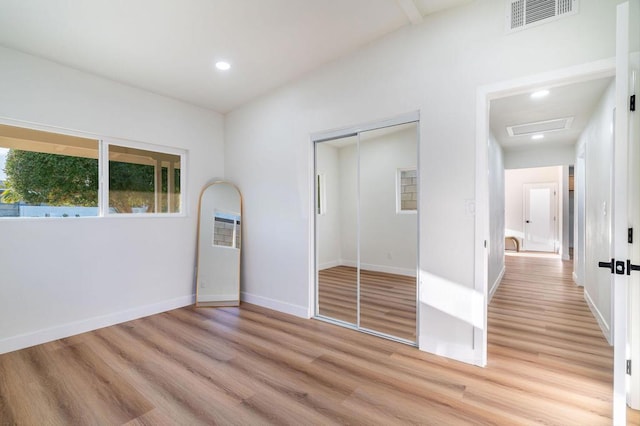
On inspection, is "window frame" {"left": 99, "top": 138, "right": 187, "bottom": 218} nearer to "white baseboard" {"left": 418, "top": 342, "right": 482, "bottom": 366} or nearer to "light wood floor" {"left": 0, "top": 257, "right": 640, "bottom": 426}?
"light wood floor" {"left": 0, "top": 257, "right": 640, "bottom": 426}

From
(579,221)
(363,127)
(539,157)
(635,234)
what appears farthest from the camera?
(539,157)

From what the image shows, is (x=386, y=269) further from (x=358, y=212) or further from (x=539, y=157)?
(x=539, y=157)

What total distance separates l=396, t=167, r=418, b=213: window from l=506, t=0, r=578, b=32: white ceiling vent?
1.36 metres

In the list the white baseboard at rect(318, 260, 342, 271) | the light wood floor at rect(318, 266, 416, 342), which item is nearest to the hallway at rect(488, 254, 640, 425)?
the light wood floor at rect(318, 266, 416, 342)

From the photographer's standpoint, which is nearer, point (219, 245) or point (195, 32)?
point (195, 32)

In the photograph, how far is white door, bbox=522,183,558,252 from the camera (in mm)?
9234

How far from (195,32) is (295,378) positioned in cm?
308

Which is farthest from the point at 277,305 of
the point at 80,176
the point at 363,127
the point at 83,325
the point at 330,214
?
the point at 80,176

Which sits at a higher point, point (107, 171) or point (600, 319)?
point (107, 171)

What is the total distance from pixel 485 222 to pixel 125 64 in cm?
383

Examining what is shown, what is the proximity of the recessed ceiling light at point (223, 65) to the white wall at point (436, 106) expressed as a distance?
30.7 inches

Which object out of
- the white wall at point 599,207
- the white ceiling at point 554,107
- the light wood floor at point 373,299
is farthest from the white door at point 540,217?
the light wood floor at point 373,299

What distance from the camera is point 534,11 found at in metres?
2.21

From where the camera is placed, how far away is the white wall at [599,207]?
3031 mm
